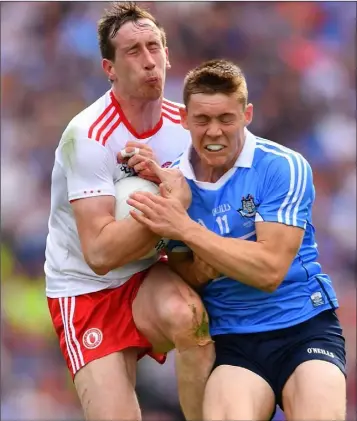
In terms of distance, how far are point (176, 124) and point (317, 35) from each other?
4.34m

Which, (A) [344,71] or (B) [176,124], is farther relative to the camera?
(A) [344,71]

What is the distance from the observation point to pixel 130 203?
4496mm

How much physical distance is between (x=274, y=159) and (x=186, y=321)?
83 cm

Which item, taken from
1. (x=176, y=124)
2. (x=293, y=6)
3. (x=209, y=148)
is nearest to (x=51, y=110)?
(x=293, y=6)

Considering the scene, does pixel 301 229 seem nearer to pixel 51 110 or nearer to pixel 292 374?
pixel 292 374

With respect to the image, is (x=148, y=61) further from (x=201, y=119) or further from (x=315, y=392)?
(x=315, y=392)

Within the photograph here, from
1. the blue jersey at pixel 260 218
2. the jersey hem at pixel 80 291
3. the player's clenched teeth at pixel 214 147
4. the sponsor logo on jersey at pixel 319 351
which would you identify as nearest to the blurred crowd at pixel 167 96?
the jersey hem at pixel 80 291

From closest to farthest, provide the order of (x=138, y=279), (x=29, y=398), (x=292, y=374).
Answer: (x=292, y=374) → (x=138, y=279) → (x=29, y=398)

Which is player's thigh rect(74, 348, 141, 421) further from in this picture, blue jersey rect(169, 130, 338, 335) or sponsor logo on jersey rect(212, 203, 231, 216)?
sponsor logo on jersey rect(212, 203, 231, 216)

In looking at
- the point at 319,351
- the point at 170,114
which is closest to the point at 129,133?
the point at 170,114

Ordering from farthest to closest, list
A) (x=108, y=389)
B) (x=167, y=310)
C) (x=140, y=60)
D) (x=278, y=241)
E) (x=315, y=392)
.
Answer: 1. (x=140, y=60)
2. (x=108, y=389)
3. (x=167, y=310)
4. (x=278, y=241)
5. (x=315, y=392)

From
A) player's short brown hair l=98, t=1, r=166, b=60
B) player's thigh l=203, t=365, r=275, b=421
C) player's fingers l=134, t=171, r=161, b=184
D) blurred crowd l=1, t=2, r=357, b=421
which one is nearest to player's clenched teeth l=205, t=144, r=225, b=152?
player's fingers l=134, t=171, r=161, b=184

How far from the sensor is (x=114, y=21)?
196 inches

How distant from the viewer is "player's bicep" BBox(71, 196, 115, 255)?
462 centimetres
